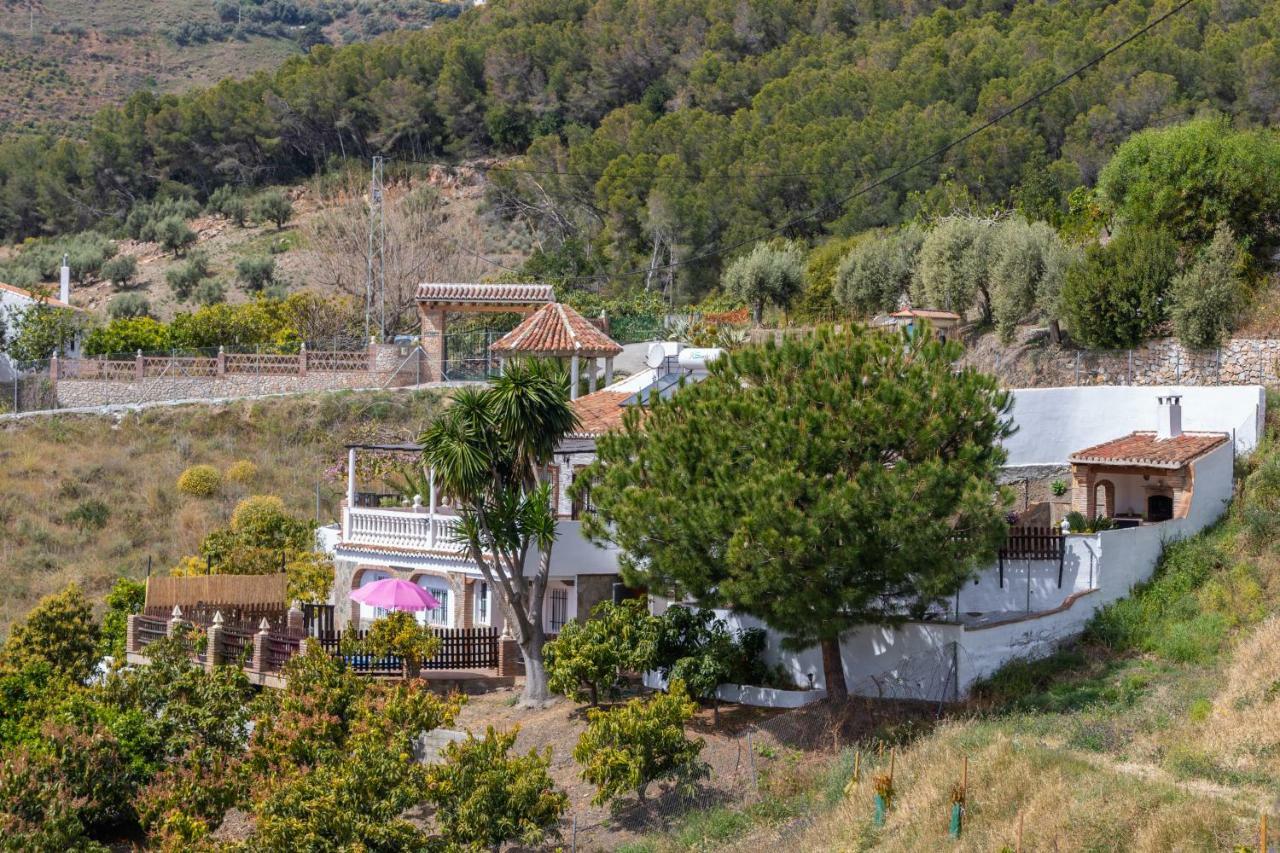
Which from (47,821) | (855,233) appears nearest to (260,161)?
(855,233)

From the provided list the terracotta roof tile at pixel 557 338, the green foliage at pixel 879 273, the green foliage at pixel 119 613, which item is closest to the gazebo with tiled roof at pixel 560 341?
the terracotta roof tile at pixel 557 338

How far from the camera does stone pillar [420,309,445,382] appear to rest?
48344mm

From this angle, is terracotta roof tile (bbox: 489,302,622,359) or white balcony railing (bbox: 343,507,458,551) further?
terracotta roof tile (bbox: 489,302,622,359)

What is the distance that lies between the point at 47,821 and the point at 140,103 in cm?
8073

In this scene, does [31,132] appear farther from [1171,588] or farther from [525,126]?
[1171,588]

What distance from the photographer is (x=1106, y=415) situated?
1166 inches

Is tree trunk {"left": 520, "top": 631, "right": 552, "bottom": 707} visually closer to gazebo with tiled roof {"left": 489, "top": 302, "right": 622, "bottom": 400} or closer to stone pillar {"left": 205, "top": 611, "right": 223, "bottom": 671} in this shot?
stone pillar {"left": 205, "top": 611, "right": 223, "bottom": 671}

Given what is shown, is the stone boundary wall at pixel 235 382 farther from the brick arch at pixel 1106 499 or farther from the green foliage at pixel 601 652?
the brick arch at pixel 1106 499

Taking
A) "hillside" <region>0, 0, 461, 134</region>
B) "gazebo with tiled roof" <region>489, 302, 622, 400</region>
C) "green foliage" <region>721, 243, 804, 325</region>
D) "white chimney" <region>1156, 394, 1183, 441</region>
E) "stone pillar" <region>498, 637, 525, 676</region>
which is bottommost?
"stone pillar" <region>498, 637, 525, 676</region>

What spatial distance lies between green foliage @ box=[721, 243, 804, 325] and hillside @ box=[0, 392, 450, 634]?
11640 mm

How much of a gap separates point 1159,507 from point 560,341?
1447 cm

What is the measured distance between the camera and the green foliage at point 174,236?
8262cm

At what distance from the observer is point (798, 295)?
5031cm

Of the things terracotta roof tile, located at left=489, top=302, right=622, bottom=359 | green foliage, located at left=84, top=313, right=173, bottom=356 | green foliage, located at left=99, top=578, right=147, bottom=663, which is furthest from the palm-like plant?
green foliage, located at left=84, top=313, right=173, bottom=356
